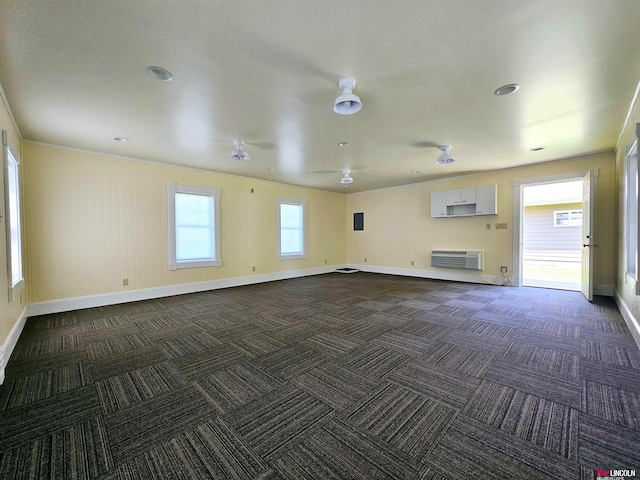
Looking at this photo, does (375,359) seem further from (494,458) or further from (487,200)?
(487,200)

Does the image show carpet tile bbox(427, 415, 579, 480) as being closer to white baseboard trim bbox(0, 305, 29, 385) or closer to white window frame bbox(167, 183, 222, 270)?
white baseboard trim bbox(0, 305, 29, 385)

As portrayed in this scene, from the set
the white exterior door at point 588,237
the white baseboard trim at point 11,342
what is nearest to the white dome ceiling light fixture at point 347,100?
the white baseboard trim at point 11,342

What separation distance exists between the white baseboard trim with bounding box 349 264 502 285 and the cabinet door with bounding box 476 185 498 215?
1400 millimetres

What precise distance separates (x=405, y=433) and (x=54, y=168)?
220 inches

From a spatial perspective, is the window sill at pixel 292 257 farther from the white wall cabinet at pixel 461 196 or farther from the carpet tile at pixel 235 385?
Result: the carpet tile at pixel 235 385

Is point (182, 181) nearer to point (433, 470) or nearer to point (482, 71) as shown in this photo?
point (482, 71)

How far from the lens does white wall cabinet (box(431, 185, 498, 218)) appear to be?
603cm

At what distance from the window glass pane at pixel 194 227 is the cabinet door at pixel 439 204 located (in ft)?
16.9

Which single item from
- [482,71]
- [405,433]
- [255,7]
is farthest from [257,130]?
[405,433]

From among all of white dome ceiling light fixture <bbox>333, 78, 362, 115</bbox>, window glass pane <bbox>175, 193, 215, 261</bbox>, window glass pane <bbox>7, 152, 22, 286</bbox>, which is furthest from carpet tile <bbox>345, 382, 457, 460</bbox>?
window glass pane <bbox>175, 193, 215, 261</bbox>

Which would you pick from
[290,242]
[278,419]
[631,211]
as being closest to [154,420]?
[278,419]

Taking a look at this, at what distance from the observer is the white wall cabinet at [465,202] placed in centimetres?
603

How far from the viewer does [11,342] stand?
2.78 m

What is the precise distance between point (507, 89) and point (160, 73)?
3093 mm
